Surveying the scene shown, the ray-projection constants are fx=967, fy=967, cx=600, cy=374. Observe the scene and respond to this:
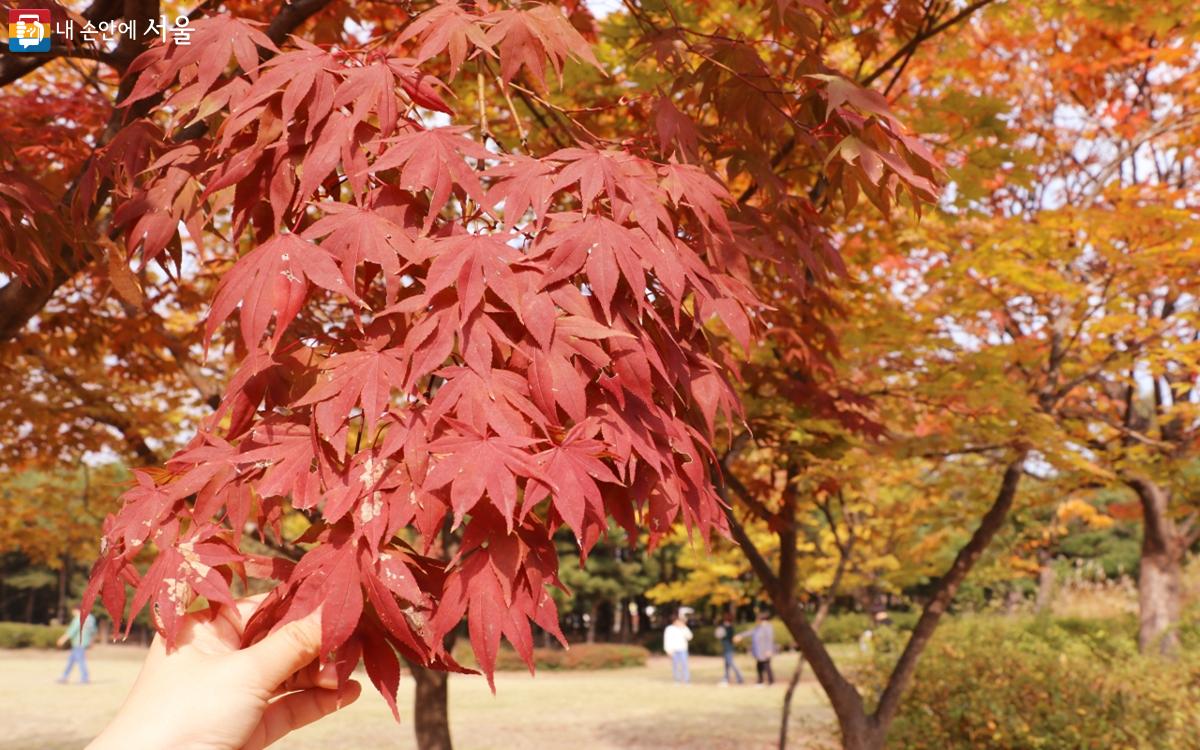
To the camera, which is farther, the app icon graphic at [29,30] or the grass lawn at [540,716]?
the grass lawn at [540,716]

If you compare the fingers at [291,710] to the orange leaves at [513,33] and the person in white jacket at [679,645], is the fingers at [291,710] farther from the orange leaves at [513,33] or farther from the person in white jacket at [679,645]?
the person in white jacket at [679,645]

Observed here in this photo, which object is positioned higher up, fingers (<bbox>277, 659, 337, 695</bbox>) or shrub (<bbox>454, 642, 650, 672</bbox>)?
fingers (<bbox>277, 659, 337, 695</bbox>)

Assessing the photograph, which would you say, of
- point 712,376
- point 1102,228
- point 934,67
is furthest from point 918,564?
point 712,376

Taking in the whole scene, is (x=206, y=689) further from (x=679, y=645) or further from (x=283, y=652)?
(x=679, y=645)

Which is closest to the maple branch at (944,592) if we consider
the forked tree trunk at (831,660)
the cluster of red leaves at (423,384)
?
the forked tree trunk at (831,660)

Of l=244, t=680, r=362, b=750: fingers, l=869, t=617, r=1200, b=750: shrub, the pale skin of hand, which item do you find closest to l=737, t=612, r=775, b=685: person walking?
l=869, t=617, r=1200, b=750: shrub

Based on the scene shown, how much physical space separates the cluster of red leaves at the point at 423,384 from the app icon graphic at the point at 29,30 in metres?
1.28

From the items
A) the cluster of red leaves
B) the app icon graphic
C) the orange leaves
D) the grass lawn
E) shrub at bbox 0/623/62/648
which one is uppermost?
the app icon graphic

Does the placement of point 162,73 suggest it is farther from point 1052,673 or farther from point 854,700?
point 1052,673

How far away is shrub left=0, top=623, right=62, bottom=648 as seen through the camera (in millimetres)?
29531

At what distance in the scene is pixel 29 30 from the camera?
304cm

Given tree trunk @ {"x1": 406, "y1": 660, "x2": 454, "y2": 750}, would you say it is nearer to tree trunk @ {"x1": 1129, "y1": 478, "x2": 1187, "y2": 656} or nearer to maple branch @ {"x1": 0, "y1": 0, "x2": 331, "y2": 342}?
maple branch @ {"x1": 0, "y1": 0, "x2": 331, "y2": 342}

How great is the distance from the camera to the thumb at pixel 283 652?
1.61 meters

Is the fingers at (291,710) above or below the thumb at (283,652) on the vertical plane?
below
